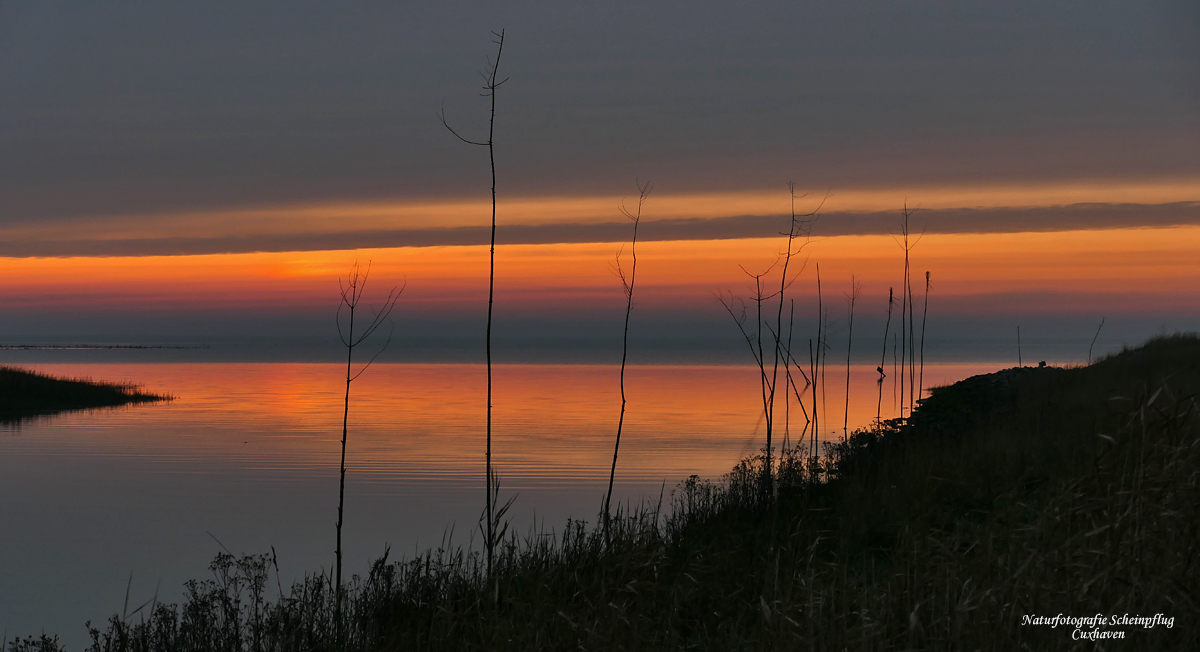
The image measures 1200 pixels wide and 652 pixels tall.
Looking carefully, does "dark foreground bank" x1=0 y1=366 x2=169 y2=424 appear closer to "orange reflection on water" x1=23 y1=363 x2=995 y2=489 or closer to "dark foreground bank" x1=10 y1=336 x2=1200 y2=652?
"orange reflection on water" x1=23 y1=363 x2=995 y2=489

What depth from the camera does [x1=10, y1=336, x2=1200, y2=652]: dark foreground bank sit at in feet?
16.4

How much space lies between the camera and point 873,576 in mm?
5523

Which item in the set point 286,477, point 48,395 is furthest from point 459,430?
point 48,395

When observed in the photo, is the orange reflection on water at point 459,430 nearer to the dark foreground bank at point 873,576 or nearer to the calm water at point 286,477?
the calm water at point 286,477

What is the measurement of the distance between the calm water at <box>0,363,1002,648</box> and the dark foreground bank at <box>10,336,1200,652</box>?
12.2 feet

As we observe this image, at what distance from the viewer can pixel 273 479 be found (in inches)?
911

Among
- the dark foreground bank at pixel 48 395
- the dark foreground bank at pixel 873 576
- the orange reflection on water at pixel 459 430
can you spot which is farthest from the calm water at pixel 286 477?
the dark foreground bank at pixel 873 576

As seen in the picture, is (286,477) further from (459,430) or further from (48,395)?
(48,395)

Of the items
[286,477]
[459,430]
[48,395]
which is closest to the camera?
[286,477]

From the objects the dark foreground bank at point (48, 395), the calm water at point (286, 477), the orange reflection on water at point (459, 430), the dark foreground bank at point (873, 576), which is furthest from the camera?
the dark foreground bank at point (48, 395)

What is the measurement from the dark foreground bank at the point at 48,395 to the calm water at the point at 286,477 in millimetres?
2933

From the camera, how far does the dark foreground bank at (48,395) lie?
137 ft

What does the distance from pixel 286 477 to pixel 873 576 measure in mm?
20900

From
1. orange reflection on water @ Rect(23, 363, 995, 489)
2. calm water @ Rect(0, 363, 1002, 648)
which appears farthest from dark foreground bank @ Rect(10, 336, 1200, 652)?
orange reflection on water @ Rect(23, 363, 995, 489)
